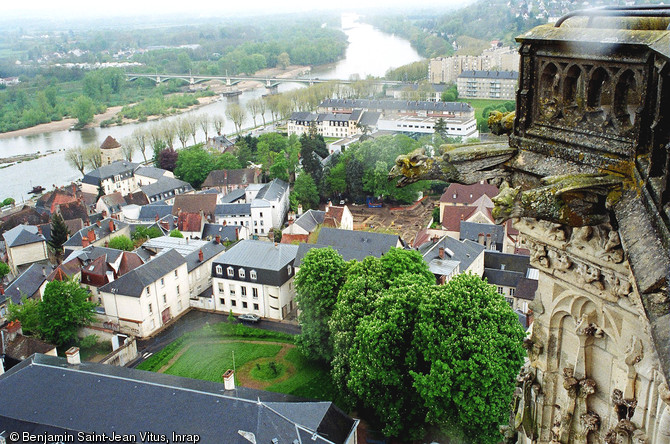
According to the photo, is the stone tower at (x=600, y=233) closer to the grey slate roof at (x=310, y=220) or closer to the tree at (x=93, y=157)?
the grey slate roof at (x=310, y=220)

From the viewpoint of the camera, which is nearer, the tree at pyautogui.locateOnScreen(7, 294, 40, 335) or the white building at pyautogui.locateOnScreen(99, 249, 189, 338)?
the tree at pyautogui.locateOnScreen(7, 294, 40, 335)

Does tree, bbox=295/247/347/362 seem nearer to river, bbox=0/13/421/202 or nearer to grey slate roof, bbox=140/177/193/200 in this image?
grey slate roof, bbox=140/177/193/200

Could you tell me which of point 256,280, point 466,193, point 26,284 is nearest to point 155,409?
point 256,280

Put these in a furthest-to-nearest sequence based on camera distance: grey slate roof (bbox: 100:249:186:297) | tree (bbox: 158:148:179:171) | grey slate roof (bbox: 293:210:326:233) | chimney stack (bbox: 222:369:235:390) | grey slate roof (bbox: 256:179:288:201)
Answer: tree (bbox: 158:148:179:171) < grey slate roof (bbox: 256:179:288:201) < grey slate roof (bbox: 293:210:326:233) < grey slate roof (bbox: 100:249:186:297) < chimney stack (bbox: 222:369:235:390)

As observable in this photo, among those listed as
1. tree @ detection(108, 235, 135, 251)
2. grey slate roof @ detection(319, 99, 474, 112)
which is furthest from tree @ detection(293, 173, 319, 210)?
grey slate roof @ detection(319, 99, 474, 112)

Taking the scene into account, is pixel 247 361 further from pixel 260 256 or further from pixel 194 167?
pixel 194 167
